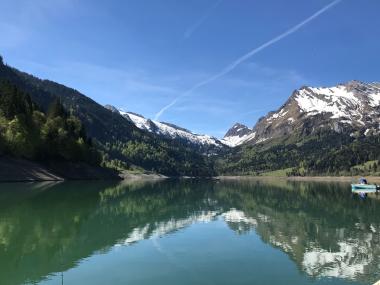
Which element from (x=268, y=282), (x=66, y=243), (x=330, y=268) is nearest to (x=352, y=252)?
(x=330, y=268)

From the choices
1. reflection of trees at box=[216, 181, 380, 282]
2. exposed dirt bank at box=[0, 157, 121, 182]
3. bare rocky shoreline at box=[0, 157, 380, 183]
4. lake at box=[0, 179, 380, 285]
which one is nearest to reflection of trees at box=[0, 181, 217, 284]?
lake at box=[0, 179, 380, 285]

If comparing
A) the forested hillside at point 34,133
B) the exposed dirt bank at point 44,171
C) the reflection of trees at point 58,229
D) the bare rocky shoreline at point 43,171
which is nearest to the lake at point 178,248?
the reflection of trees at point 58,229

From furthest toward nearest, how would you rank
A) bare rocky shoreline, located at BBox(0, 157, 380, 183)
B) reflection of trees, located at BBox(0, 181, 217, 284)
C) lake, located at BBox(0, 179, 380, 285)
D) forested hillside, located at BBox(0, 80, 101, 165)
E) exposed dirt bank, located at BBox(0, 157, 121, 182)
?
forested hillside, located at BBox(0, 80, 101, 165), exposed dirt bank, located at BBox(0, 157, 121, 182), bare rocky shoreline, located at BBox(0, 157, 380, 183), reflection of trees, located at BBox(0, 181, 217, 284), lake, located at BBox(0, 179, 380, 285)

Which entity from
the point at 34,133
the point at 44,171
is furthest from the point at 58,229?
the point at 34,133

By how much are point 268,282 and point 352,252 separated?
15.1 m

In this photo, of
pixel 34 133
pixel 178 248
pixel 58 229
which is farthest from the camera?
pixel 34 133

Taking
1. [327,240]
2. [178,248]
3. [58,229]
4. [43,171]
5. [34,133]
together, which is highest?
[34,133]

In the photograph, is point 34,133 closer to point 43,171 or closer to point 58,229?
point 43,171

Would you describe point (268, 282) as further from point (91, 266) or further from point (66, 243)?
point (66, 243)

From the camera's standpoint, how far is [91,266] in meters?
30.6

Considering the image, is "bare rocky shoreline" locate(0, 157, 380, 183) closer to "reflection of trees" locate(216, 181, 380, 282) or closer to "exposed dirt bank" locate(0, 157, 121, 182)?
"exposed dirt bank" locate(0, 157, 121, 182)

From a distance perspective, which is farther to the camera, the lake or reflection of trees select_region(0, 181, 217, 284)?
reflection of trees select_region(0, 181, 217, 284)

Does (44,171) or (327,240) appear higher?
(44,171)

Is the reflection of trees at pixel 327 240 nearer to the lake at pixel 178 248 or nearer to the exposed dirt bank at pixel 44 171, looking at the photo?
the lake at pixel 178 248
